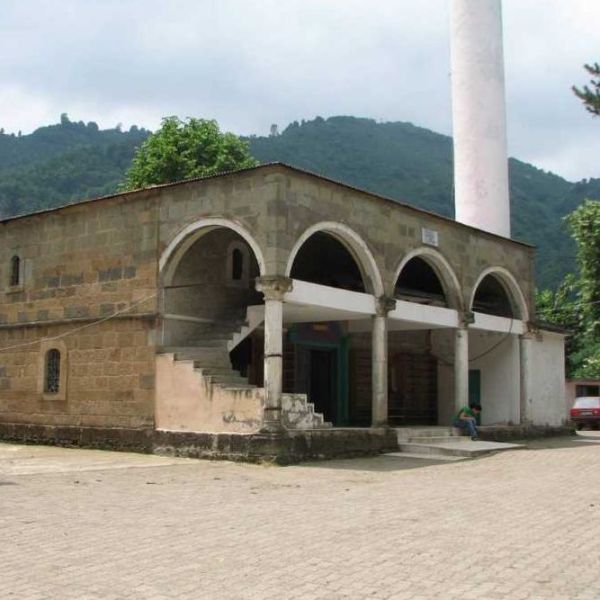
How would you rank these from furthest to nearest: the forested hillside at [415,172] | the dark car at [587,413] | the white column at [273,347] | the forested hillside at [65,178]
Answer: the forested hillside at [65,178] → the forested hillside at [415,172] → the dark car at [587,413] → the white column at [273,347]

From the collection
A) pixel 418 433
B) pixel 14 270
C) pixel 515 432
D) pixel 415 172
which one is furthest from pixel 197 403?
pixel 415 172

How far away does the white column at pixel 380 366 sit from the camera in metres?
15.9

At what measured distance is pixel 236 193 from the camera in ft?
47.4

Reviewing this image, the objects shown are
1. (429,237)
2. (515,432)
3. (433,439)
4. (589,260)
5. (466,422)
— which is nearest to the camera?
(433,439)

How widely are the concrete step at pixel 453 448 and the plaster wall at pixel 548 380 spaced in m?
5.01

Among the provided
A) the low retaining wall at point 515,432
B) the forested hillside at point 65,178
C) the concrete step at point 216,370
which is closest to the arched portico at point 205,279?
the concrete step at point 216,370

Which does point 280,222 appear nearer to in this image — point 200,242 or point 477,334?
point 200,242

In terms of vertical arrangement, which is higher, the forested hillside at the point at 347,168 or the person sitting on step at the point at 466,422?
the forested hillside at the point at 347,168

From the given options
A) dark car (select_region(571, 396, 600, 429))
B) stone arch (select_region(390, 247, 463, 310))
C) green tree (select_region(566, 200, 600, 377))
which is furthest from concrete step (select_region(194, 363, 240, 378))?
dark car (select_region(571, 396, 600, 429))

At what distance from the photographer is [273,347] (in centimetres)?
1362

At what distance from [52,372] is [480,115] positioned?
17.1 m

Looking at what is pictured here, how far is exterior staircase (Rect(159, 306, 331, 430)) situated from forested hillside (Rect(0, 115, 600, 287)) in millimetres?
52581

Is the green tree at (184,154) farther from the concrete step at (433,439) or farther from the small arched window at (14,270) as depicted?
the concrete step at (433,439)

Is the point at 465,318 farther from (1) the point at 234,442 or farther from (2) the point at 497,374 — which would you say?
(1) the point at 234,442
